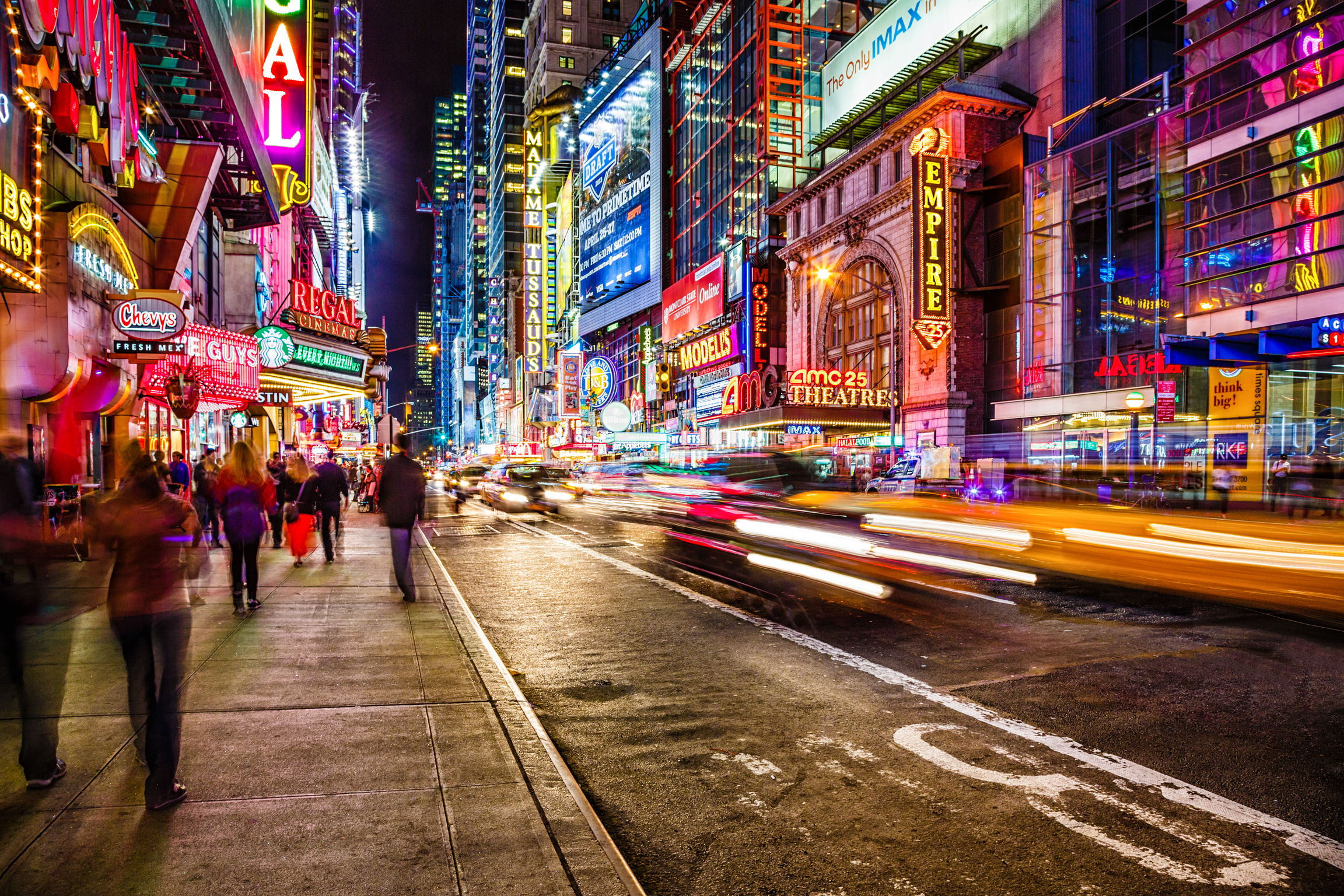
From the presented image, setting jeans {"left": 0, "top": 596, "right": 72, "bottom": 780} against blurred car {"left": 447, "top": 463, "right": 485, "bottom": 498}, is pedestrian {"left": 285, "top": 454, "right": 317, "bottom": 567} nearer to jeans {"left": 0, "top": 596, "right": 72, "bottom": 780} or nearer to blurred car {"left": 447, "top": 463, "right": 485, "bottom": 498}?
jeans {"left": 0, "top": 596, "right": 72, "bottom": 780}

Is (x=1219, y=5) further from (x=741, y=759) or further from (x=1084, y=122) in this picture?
(x=741, y=759)

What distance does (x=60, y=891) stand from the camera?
Answer: 3.65m

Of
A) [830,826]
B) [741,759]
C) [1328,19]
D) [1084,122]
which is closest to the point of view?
[830,826]

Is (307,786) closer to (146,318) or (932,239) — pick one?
(146,318)

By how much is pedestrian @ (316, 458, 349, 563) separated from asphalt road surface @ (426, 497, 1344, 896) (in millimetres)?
5006

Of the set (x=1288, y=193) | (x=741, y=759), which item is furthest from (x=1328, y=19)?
(x=741, y=759)

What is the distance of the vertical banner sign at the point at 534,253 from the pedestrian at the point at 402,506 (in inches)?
4444

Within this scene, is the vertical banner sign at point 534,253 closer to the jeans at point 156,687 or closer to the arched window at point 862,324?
the arched window at point 862,324

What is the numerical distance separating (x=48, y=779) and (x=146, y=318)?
15336mm

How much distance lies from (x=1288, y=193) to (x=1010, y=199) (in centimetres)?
1506

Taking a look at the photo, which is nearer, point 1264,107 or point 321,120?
point 1264,107

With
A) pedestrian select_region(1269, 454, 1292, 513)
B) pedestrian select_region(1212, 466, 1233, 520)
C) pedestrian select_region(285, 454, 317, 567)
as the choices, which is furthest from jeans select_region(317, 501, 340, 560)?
pedestrian select_region(1269, 454, 1292, 513)

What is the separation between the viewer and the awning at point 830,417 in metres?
41.8

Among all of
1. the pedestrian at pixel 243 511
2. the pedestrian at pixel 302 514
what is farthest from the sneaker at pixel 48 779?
the pedestrian at pixel 302 514
